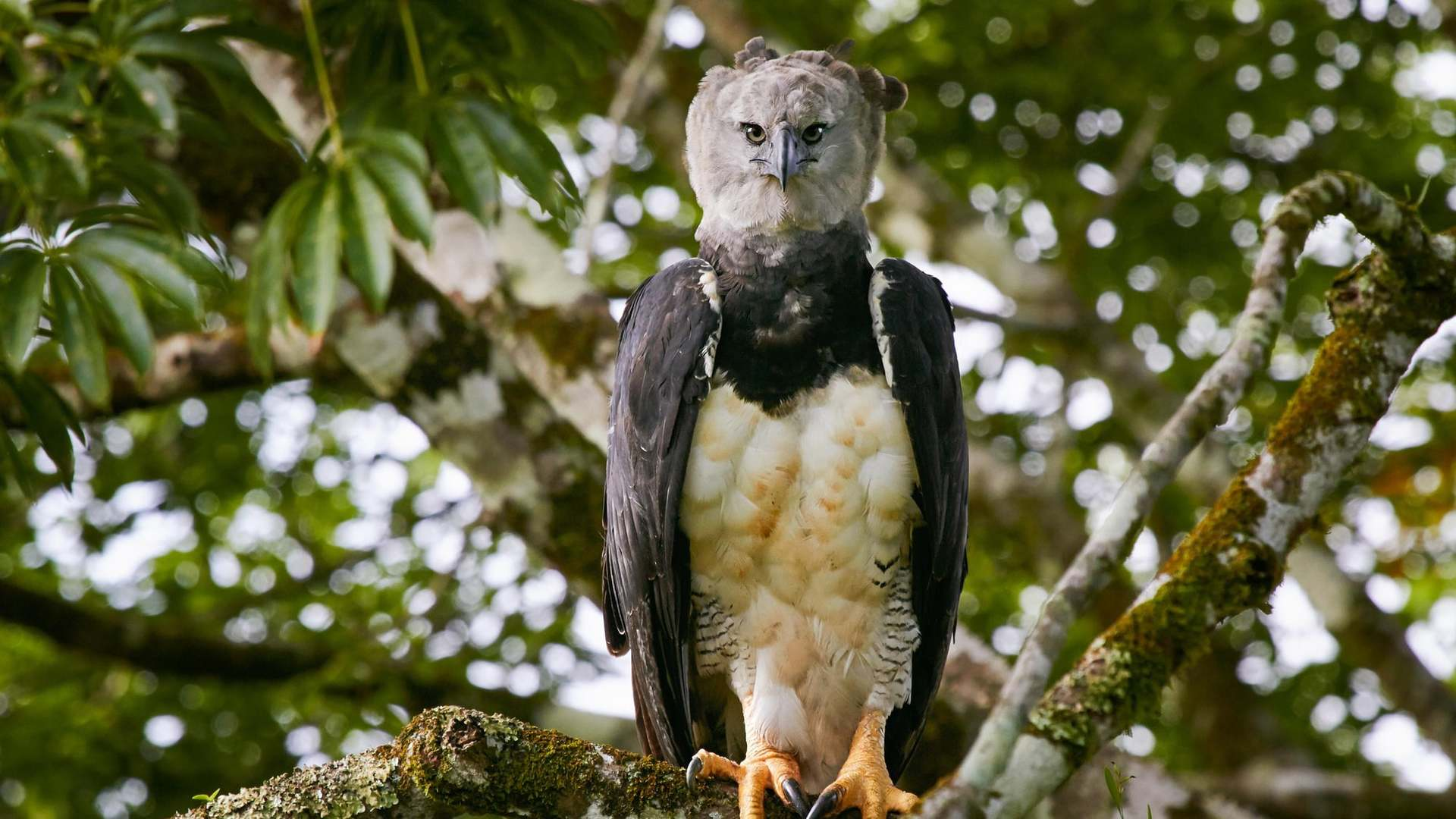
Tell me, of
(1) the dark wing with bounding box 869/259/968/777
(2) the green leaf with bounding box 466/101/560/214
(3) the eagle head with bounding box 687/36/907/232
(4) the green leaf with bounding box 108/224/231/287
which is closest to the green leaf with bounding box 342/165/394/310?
(2) the green leaf with bounding box 466/101/560/214

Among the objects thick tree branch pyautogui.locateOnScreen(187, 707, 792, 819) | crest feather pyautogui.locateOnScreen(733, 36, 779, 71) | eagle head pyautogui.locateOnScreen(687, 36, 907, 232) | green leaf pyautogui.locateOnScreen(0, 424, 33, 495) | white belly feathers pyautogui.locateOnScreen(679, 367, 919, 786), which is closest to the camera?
thick tree branch pyautogui.locateOnScreen(187, 707, 792, 819)

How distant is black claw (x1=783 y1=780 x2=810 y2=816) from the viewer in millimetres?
2734

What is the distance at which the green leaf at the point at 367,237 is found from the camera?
2.35 m

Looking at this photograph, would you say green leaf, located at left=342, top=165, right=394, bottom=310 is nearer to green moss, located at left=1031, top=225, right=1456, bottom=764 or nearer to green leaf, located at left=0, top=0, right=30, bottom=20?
green leaf, located at left=0, top=0, right=30, bottom=20

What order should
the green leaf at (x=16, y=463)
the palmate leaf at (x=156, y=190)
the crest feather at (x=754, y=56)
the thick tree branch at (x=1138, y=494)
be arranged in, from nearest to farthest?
1. the thick tree branch at (x=1138, y=494)
2. the palmate leaf at (x=156, y=190)
3. the green leaf at (x=16, y=463)
4. the crest feather at (x=754, y=56)

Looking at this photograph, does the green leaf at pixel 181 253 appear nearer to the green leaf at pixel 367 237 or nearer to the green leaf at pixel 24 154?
the green leaf at pixel 24 154

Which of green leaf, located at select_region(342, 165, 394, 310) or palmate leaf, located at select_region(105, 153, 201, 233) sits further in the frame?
palmate leaf, located at select_region(105, 153, 201, 233)

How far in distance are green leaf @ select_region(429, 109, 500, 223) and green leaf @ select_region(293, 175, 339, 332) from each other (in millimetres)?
229

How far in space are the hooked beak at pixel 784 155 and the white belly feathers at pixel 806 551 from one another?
0.51 m

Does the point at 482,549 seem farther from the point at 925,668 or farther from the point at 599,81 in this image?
the point at 925,668

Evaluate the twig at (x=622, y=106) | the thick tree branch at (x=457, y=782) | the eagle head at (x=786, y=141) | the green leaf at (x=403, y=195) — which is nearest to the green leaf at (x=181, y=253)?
the green leaf at (x=403, y=195)

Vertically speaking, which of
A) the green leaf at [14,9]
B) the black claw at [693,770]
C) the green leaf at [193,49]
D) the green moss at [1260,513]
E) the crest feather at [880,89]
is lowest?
the black claw at [693,770]

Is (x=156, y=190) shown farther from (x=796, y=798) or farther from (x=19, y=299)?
(x=796, y=798)

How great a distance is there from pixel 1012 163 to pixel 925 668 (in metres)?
3.64
